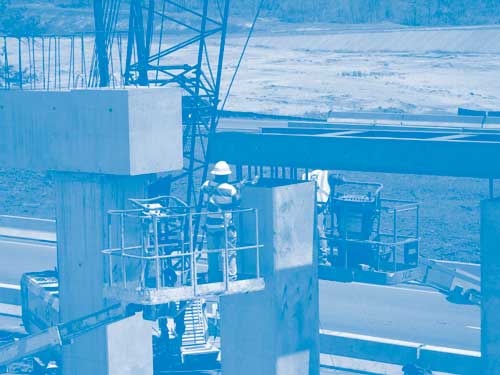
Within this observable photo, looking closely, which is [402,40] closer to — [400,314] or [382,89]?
[382,89]

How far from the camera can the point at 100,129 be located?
Answer: 55.4 ft

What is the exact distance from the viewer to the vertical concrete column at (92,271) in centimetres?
1731

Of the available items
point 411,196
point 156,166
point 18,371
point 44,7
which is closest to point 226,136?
point 156,166

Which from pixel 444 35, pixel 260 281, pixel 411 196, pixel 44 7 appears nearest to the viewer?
pixel 260 281

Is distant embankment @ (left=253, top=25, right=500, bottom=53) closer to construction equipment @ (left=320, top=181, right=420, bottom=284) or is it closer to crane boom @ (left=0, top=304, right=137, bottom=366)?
construction equipment @ (left=320, top=181, right=420, bottom=284)

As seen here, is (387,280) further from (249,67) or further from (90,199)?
(249,67)

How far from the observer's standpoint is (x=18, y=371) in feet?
66.7

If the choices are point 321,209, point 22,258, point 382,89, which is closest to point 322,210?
point 321,209

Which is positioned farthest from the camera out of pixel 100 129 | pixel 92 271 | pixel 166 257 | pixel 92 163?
pixel 92 271

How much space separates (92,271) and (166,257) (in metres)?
3.07

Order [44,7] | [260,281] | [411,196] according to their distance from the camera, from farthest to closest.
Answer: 1. [44,7]
2. [411,196]
3. [260,281]

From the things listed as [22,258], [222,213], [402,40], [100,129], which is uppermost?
[402,40]

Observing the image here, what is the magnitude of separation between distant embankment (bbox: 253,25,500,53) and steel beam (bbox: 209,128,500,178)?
51.9m

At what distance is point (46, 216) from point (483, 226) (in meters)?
26.0
